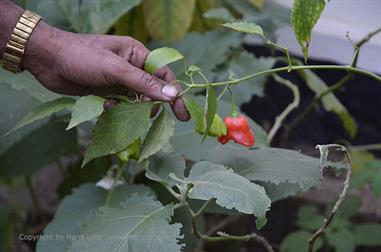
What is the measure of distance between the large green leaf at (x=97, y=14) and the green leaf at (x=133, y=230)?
20.6 inches

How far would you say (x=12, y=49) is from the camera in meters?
0.94

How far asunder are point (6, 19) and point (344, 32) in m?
1.40

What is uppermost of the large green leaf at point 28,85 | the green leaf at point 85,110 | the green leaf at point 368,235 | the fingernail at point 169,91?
the fingernail at point 169,91

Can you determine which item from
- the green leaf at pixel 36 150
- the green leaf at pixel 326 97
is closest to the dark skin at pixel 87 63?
the green leaf at pixel 36 150

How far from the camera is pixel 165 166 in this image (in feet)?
3.20

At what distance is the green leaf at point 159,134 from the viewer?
0.87 meters

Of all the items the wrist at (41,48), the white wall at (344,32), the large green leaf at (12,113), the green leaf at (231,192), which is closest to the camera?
the green leaf at (231,192)

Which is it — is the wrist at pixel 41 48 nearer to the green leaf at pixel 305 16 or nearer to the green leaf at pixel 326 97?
the green leaf at pixel 305 16

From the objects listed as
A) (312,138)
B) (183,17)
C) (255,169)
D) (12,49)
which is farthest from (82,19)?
(312,138)

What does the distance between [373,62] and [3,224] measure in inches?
46.7

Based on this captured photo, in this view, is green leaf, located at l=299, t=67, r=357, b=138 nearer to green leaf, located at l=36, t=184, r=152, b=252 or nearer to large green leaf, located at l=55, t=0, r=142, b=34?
large green leaf, located at l=55, t=0, r=142, b=34

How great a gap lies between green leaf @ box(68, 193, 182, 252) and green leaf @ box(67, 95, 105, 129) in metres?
0.14

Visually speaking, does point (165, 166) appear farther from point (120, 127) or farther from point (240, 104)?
point (240, 104)

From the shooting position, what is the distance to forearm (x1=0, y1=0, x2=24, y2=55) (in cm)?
94
